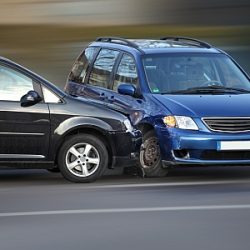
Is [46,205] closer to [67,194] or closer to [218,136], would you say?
[67,194]

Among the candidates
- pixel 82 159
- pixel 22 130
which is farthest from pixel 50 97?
pixel 82 159

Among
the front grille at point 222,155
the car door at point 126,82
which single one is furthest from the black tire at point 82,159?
the front grille at point 222,155

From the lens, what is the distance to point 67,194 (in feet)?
29.7

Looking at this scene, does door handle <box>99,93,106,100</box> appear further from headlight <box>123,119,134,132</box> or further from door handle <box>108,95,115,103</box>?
headlight <box>123,119,134,132</box>

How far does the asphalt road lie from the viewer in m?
6.70

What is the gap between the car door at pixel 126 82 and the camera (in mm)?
10734

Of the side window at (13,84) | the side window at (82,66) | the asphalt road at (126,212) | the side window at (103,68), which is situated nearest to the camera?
the asphalt road at (126,212)

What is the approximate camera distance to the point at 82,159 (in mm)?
9875

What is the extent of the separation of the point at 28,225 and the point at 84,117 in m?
2.76

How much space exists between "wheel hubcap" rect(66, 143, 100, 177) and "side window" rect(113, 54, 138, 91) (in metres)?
1.49

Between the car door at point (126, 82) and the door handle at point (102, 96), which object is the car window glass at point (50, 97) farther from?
the door handle at point (102, 96)

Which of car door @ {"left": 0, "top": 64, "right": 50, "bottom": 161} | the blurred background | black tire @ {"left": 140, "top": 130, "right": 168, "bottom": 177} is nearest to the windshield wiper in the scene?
black tire @ {"left": 140, "top": 130, "right": 168, "bottom": 177}

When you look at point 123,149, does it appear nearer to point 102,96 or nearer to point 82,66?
point 102,96

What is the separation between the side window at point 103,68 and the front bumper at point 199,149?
201cm
